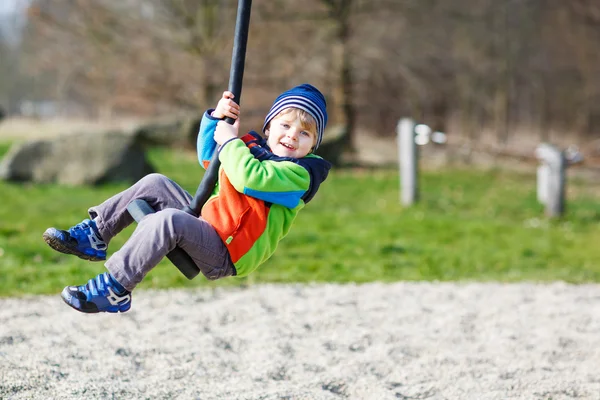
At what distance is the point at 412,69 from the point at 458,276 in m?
15.5

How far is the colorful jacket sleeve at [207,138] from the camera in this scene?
3291 mm

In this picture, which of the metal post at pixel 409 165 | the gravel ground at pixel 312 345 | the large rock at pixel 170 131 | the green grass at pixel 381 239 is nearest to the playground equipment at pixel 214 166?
the gravel ground at pixel 312 345

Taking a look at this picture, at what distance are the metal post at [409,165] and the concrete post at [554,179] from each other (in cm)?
184

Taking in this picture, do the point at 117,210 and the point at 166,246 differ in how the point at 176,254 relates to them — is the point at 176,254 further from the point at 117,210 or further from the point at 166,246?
the point at 117,210

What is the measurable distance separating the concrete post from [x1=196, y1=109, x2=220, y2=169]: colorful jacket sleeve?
27.2 feet

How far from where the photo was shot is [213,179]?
3.06m

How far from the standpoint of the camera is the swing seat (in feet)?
10.3

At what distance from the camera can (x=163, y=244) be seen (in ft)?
9.89

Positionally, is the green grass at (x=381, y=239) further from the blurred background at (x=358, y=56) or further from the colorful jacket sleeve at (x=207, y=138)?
the colorful jacket sleeve at (x=207, y=138)

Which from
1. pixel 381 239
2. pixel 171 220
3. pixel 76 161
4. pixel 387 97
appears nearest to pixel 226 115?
pixel 171 220

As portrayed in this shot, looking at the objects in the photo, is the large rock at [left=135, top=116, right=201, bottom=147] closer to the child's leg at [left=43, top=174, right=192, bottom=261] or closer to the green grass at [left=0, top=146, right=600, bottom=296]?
the green grass at [left=0, top=146, right=600, bottom=296]

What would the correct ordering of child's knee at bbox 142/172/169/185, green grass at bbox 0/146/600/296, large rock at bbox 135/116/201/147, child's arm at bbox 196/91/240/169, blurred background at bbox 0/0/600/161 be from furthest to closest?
blurred background at bbox 0/0/600/161
large rock at bbox 135/116/201/147
green grass at bbox 0/146/600/296
child's knee at bbox 142/172/169/185
child's arm at bbox 196/91/240/169

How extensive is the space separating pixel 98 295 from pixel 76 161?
10.3 metres

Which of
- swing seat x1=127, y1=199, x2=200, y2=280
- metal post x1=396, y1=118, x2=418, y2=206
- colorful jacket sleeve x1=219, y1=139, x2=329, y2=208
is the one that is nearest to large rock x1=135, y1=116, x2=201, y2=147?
metal post x1=396, y1=118, x2=418, y2=206
